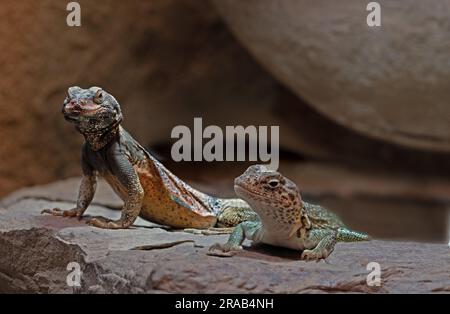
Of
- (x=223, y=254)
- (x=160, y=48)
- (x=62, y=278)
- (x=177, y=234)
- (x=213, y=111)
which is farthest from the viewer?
(x=213, y=111)

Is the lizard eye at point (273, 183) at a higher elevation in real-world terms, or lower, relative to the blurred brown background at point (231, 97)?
lower

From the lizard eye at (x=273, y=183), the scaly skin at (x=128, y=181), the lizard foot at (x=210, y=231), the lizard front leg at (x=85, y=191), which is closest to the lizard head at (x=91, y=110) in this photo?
the scaly skin at (x=128, y=181)

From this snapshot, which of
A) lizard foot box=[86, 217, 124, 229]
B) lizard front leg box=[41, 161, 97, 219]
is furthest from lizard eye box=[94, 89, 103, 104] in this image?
lizard foot box=[86, 217, 124, 229]

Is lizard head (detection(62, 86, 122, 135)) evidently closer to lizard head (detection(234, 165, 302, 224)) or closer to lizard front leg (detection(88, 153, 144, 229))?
lizard front leg (detection(88, 153, 144, 229))

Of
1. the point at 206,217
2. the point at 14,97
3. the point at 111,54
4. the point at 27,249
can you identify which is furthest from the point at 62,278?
the point at 111,54

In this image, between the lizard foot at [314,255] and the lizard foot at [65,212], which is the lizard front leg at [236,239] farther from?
the lizard foot at [65,212]

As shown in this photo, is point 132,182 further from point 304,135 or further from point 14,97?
point 304,135

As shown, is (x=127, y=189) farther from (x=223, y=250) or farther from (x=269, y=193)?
(x=269, y=193)
